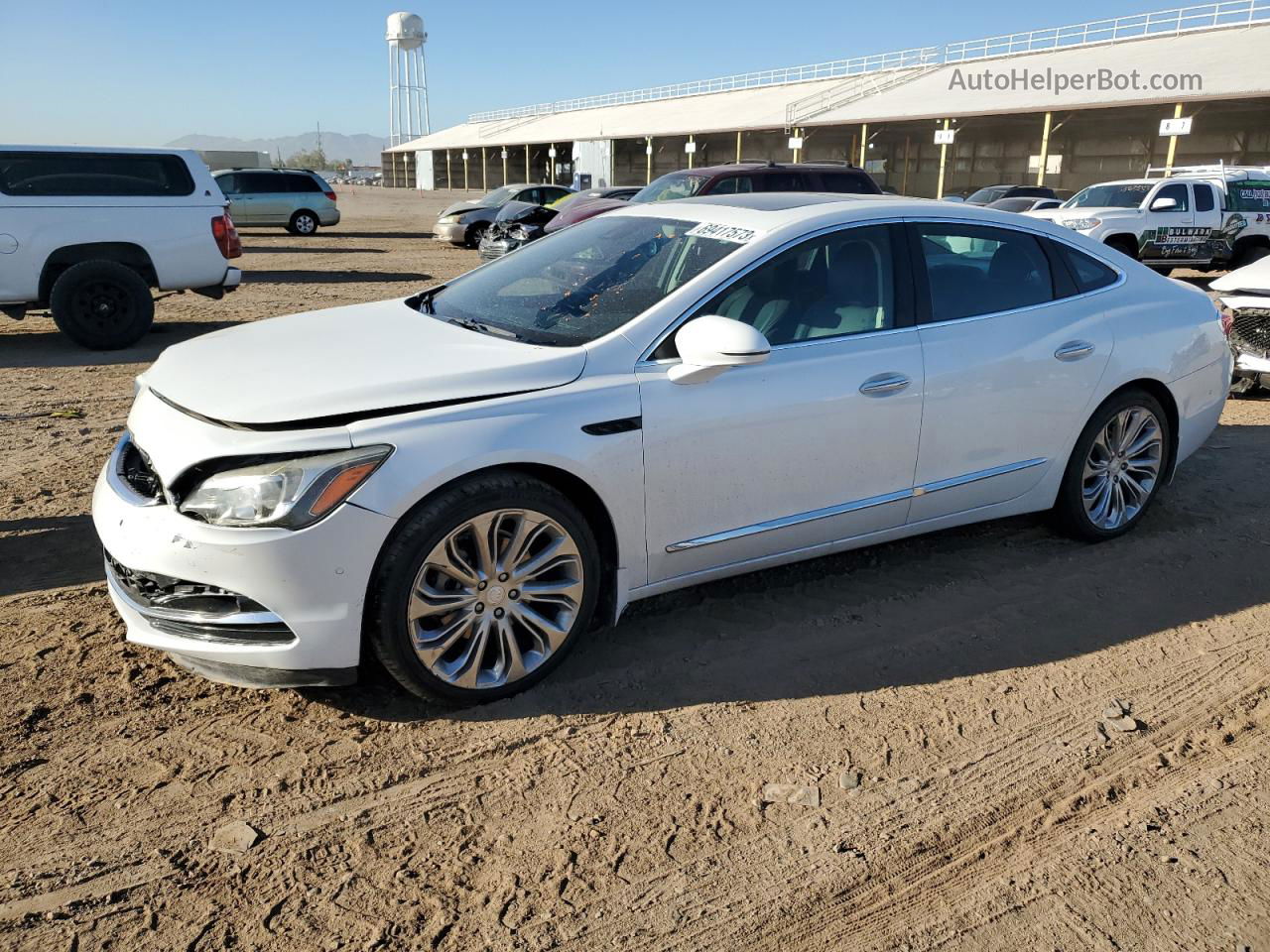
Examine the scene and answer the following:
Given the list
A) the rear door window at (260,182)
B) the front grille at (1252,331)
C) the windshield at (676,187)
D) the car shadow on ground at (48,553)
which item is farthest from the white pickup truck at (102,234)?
the rear door window at (260,182)

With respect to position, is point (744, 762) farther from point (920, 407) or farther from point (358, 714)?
point (920, 407)

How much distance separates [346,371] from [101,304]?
25.4 ft

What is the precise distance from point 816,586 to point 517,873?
210 centimetres

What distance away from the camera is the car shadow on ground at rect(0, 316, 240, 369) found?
915cm

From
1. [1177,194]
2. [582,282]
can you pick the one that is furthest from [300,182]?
[582,282]

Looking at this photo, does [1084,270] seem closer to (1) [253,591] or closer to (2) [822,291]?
(2) [822,291]

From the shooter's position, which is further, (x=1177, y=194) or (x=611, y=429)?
(x=1177, y=194)

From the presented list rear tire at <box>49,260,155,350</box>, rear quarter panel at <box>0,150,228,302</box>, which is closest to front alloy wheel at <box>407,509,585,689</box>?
rear tire at <box>49,260,155,350</box>

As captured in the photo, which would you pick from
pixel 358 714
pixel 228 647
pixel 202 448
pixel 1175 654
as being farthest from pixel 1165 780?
pixel 202 448

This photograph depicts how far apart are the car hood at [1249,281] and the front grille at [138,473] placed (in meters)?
7.65

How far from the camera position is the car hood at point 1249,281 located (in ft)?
24.8

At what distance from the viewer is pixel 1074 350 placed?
14.3ft

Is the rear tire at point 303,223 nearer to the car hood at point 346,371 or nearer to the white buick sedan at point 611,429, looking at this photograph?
the white buick sedan at point 611,429

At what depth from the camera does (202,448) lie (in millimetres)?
2953
